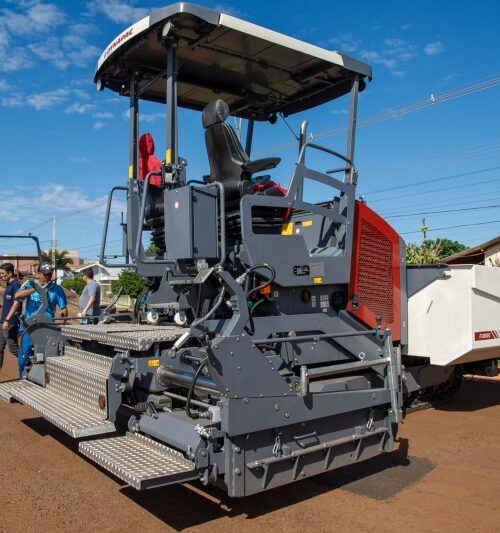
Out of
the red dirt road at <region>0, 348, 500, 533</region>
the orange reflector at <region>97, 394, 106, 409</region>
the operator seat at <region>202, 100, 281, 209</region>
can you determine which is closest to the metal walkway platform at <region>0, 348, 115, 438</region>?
the orange reflector at <region>97, 394, 106, 409</region>

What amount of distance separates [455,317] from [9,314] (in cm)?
603

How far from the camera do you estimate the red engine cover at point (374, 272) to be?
5.21 m

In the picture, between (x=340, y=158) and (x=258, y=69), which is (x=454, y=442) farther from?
(x=258, y=69)

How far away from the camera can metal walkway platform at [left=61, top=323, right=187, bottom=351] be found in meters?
4.24

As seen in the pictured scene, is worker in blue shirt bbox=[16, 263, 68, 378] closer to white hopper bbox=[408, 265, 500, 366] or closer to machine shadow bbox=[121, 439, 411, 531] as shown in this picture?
machine shadow bbox=[121, 439, 411, 531]

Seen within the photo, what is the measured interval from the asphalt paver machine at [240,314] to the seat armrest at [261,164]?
1 cm

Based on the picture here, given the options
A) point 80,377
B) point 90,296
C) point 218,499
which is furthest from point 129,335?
point 90,296

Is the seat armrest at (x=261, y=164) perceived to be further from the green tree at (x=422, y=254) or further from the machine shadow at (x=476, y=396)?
the green tree at (x=422, y=254)

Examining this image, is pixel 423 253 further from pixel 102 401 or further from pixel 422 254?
pixel 102 401

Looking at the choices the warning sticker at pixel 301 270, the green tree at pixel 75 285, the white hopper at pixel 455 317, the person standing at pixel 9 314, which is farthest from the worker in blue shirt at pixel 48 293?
the green tree at pixel 75 285

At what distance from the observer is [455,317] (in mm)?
5836

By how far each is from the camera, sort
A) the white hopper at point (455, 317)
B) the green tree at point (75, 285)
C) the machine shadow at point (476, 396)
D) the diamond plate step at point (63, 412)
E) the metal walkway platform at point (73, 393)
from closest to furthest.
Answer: the diamond plate step at point (63, 412) → the metal walkway platform at point (73, 393) → the white hopper at point (455, 317) → the machine shadow at point (476, 396) → the green tree at point (75, 285)

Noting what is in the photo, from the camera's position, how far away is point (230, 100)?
6.44 metres

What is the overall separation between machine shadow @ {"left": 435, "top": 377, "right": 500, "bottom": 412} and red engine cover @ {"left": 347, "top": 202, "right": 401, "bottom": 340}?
2.19 m
